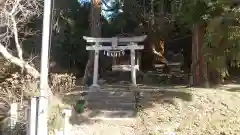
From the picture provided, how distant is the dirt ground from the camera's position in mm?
12172

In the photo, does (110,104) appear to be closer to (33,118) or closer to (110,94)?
(110,94)

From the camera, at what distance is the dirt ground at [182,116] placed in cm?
1217

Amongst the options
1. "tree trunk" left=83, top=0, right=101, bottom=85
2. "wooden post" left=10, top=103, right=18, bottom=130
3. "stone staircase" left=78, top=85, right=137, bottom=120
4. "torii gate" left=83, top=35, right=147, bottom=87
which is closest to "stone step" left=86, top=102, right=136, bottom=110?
"stone staircase" left=78, top=85, right=137, bottom=120

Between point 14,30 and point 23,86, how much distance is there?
209cm

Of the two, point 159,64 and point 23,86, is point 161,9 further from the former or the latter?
point 23,86

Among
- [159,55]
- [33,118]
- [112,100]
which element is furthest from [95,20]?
[33,118]

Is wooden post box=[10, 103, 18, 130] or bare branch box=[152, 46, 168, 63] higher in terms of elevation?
bare branch box=[152, 46, 168, 63]

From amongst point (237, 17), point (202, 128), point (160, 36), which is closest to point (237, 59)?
point (237, 17)

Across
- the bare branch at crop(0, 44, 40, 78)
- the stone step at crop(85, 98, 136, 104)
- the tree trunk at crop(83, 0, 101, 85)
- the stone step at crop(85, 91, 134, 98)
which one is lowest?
the stone step at crop(85, 98, 136, 104)

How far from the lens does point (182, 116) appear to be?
12922 mm

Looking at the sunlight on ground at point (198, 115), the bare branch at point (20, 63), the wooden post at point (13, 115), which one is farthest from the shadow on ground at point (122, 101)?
the wooden post at point (13, 115)

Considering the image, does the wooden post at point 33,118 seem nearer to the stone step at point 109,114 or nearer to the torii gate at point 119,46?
the stone step at point 109,114

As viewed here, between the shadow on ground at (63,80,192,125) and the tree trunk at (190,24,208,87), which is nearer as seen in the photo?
the shadow on ground at (63,80,192,125)

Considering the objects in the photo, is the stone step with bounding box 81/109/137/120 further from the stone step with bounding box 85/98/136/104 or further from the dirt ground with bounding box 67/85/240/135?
the stone step with bounding box 85/98/136/104
